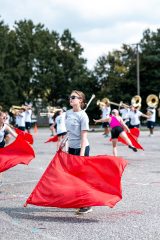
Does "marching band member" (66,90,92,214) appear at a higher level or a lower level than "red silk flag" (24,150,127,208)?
higher

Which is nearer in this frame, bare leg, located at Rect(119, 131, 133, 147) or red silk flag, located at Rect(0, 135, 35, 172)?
red silk flag, located at Rect(0, 135, 35, 172)

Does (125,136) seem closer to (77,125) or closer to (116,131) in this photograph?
(116,131)

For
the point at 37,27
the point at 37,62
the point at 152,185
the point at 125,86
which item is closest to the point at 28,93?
the point at 37,62

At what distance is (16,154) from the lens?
1048cm

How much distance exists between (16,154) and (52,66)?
67174 mm

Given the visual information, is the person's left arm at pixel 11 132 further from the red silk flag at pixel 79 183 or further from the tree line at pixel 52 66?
the tree line at pixel 52 66

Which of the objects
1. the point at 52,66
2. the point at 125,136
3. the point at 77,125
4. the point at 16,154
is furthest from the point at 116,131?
the point at 52,66

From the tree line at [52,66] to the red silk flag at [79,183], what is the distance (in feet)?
191

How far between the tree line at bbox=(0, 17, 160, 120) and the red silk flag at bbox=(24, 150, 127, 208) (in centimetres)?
5835

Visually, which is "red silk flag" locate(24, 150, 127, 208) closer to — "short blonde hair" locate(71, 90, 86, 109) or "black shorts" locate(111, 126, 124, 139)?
"short blonde hair" locate(71, 90, 86, 109)

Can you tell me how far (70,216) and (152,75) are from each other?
57554 millimetres

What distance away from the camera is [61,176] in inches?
310

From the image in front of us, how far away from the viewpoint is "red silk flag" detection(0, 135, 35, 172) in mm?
10180

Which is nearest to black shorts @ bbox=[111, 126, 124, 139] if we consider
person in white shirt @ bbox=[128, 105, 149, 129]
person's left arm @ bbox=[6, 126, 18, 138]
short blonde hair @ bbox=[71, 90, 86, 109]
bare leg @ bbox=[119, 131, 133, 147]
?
bare leg @ bbox=[119, 131, 133, 147]
